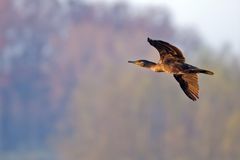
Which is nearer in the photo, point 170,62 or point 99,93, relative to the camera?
point 170,62

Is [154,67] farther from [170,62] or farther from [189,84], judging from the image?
[189,84]

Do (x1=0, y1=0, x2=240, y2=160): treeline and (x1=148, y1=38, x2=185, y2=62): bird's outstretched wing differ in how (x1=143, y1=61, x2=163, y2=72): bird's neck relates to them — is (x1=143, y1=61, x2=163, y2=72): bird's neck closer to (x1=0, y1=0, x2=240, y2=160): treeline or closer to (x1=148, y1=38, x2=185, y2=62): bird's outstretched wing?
(x1=148, y1=38, x2=185, y2=62): bird's outstretched wing

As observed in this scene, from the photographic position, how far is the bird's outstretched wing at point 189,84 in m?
10.7

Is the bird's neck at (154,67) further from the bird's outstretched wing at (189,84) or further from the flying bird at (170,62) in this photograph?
the bird's outstretched wing at (189,84)

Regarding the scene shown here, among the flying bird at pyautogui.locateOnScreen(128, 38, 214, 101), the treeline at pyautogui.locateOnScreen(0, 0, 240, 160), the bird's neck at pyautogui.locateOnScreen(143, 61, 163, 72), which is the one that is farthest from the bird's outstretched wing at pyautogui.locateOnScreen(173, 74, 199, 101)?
the treeline at pyautogui.locateOnScreen(0, 0, 240, 160)

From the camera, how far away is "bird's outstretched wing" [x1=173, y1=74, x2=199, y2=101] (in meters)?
10.7

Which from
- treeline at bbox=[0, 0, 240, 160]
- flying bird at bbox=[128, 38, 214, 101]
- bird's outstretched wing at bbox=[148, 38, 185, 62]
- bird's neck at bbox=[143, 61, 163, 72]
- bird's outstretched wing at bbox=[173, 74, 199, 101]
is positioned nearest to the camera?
flying bird at bbox=[128, 38, 214, 101]

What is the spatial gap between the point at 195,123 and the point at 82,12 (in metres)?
14.9

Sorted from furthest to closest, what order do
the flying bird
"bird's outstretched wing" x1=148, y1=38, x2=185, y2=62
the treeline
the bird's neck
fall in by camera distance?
1. the treeline
2. the bird's neck
3. "bird's outstretched wing" x1=148, y1=38, x2=185, y2=62
4. the flying bird

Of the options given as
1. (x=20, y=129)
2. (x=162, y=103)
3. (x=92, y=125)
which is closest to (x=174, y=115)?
(x=162, y=103)

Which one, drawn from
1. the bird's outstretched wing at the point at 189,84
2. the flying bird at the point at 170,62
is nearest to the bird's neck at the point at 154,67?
the flying bird at the point at 170,62

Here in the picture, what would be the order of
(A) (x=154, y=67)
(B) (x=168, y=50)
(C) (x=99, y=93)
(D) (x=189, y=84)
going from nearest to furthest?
1. (B) (x=168, y=50)
2. (A) (x=154, y=67)
3. (D) (x=189, y=84)
4. (C) (x=99, y=93)

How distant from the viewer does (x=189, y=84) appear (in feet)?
35.3

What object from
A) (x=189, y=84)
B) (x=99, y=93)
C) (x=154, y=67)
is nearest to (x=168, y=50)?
(x=154, y=67)
